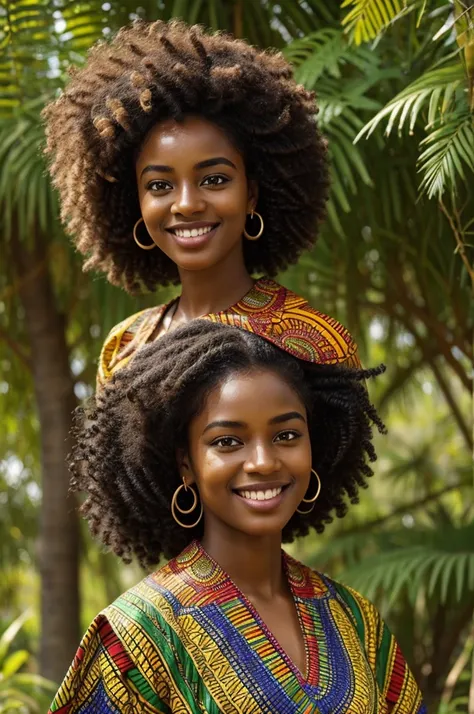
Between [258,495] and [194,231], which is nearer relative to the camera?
[258,495]

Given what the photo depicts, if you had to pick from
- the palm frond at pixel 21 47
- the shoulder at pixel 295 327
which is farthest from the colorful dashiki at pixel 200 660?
the palm frond at pixel 21 47

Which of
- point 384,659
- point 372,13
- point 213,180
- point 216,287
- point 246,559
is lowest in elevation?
point 384,659

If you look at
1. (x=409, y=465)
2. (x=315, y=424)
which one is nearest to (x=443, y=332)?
(x=409, y=465)

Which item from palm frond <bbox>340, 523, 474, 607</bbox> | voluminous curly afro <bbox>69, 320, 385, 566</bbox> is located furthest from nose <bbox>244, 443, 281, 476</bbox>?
palm frond <bbox>340, 523, 474, 607</bbox>

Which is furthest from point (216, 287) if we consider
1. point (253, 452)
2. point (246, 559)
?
point (246, 559)

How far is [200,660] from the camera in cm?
269

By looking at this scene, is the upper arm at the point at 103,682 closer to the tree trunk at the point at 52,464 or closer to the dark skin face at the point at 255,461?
the dark skin face at the point at 255,461

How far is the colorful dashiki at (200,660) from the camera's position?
267 cm

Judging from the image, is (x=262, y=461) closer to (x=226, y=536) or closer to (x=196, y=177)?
(x=226, y=536)

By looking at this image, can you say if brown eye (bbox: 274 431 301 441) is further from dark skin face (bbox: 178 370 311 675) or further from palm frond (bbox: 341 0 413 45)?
palm frond (bbox: 341 0 413 45)

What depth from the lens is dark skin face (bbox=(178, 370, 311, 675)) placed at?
8.95ft

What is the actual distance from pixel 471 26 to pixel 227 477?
1.35 m

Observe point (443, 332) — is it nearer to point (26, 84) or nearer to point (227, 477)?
point (26, 84)

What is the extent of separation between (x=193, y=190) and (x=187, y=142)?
0.11 meters
